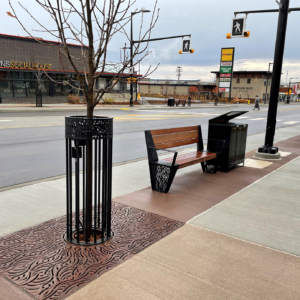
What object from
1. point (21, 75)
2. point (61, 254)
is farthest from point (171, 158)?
point (21, 75)

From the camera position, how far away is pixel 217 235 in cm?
400

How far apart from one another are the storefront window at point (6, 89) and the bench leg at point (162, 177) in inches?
1372

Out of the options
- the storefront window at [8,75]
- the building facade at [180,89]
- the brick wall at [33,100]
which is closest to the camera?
the storefront window at [8,75]

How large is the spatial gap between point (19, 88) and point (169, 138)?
35.3m

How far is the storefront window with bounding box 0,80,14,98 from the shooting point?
35.9 meters

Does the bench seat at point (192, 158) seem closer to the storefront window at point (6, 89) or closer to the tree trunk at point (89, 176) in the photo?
the tree trunk at point (89, 176)

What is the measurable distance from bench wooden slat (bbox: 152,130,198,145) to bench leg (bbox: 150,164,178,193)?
1.85 feet

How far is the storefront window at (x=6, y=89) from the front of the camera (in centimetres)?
3594

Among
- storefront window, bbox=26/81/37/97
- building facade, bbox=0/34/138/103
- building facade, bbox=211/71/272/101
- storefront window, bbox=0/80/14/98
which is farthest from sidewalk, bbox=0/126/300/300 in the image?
building facade, bbox=211/71/272/101

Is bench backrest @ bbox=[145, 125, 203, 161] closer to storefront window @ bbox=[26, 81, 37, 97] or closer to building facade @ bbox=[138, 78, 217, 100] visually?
storefront window @ bbox=[26, 81, 37, 97]

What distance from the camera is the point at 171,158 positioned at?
20.3 feet

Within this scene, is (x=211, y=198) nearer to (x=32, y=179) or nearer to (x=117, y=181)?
(x=117, y=181)

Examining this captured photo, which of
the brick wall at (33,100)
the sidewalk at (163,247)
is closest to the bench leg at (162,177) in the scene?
the sidewalk at (163,247)

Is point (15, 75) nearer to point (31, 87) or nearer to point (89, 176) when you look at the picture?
point (31, 87)
